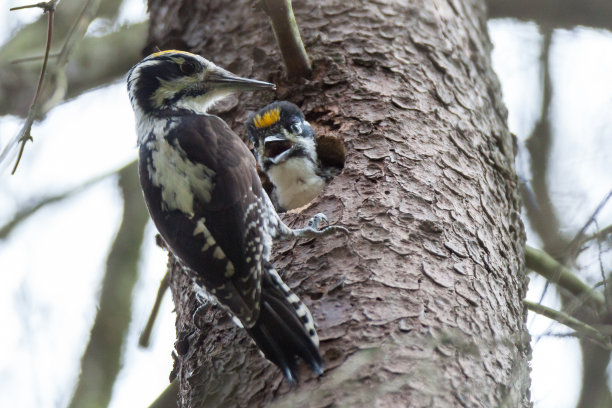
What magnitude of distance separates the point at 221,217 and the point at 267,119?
117 centimetres

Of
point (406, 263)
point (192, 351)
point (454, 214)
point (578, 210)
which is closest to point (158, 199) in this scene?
point (192, 351)

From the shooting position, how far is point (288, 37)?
3.65 meters

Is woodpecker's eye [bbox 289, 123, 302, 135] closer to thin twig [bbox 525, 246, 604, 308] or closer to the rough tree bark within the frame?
the rough tree bark

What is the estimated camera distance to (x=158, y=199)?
3205mm

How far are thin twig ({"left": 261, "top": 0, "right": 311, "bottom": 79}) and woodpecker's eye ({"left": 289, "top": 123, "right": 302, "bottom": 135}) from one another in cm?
31

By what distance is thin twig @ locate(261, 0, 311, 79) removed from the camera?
11.3ft

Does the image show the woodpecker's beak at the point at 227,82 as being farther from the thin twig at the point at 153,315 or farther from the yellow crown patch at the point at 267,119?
the thin twig at the point at 153,315

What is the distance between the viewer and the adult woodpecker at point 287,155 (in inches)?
160

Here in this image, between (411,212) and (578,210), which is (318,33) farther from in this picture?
(578,210)

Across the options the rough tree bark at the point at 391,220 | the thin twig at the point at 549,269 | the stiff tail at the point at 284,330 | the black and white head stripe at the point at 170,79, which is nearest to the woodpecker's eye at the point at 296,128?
the rough tree bark at the point at 391,220

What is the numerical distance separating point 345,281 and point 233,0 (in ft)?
7.49

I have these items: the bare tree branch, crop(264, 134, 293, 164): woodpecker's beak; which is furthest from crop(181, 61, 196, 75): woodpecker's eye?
the bare tree branch

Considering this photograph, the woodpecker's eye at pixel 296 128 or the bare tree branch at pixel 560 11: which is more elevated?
the woodpecker's eye at pixel 296 128

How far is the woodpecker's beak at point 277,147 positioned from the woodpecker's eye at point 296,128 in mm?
89
